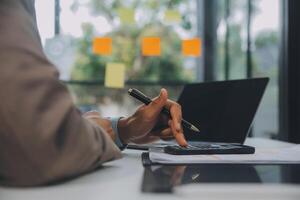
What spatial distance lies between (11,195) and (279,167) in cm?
43

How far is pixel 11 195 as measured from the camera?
17.7 inches

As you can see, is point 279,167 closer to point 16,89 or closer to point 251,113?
point 251,113

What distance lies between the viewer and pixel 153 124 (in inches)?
35.4

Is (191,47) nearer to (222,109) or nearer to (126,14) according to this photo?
(126,14)

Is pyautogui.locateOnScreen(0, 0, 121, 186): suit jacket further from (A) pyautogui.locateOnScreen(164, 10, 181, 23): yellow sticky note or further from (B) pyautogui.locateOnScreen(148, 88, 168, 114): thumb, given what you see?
(A) pyautogui.locateOnScreen(164, 10, 181, 23): yellow sticky note

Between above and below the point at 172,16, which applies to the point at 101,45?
below

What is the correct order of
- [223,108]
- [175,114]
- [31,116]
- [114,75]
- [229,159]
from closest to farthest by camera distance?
[31,116], [229,159], [175,114], [223,108], [114,75]

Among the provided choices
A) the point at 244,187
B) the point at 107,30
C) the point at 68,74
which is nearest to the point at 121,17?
the point at 107,30

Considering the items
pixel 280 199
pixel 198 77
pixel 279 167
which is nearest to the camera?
pixel 280 199

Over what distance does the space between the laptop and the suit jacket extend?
45 cm

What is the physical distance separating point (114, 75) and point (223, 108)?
750 mm

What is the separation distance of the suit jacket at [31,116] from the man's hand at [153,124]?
346 mm

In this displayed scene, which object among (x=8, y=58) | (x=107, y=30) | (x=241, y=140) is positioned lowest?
(x=241, y=140)

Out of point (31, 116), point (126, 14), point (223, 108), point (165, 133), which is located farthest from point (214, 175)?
point (126, 14)
